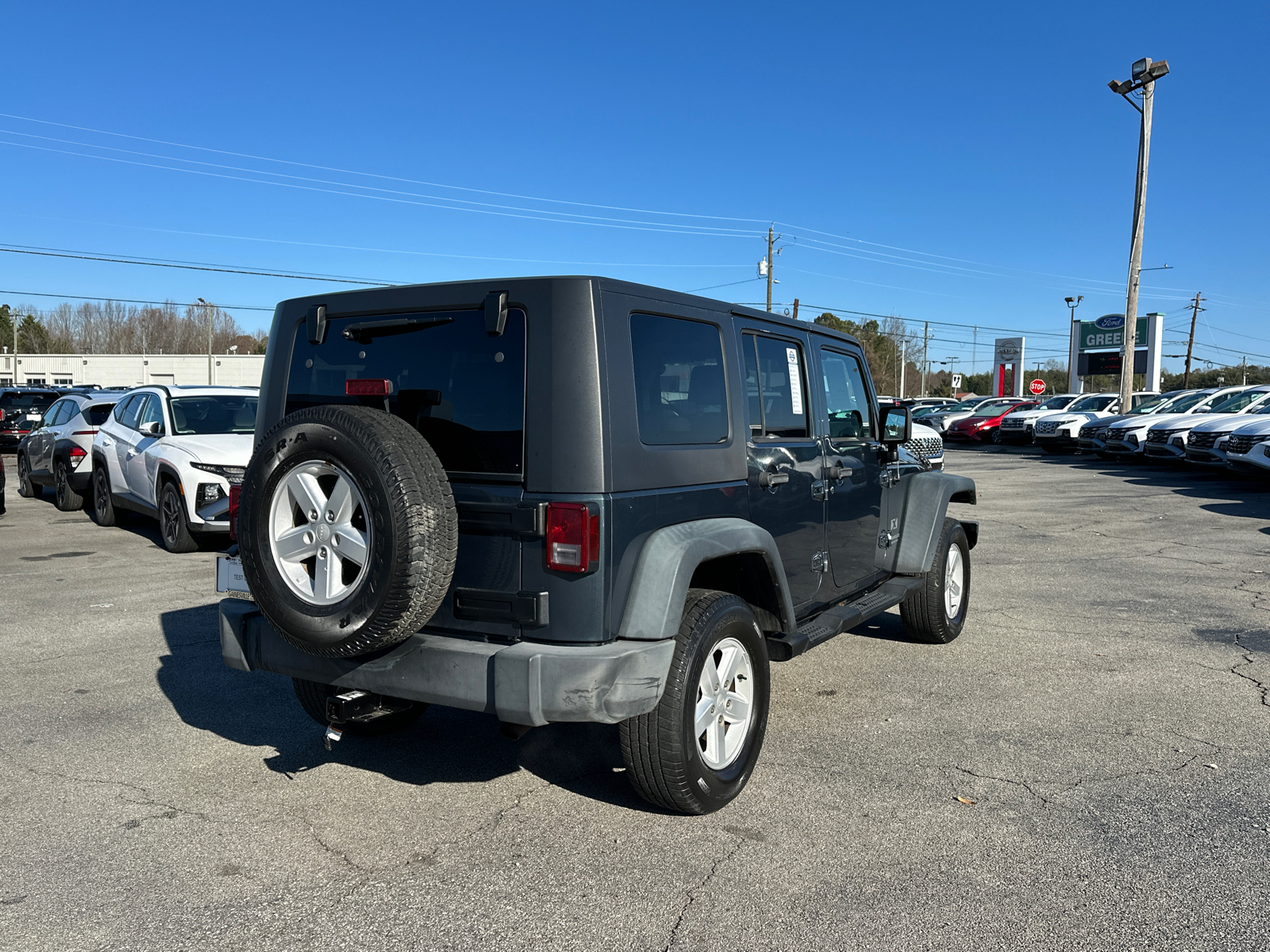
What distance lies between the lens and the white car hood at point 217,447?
9617 mm

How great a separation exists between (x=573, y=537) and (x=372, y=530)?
0.66m

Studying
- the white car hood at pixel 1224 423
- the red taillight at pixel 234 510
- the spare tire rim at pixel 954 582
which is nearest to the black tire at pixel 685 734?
the red taillight at pixel 234 510

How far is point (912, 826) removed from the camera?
3.66 metres

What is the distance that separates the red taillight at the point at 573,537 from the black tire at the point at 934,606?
130 inches

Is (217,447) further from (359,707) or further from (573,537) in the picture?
(573,537)

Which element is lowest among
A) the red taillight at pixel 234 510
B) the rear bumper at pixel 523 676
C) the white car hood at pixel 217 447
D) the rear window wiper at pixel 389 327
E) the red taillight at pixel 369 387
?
the rear bumper at pixel 523 676

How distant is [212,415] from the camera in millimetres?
10758

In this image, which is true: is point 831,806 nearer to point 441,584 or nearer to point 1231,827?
point 1231,827

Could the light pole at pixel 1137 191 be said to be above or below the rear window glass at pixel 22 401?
Result: above

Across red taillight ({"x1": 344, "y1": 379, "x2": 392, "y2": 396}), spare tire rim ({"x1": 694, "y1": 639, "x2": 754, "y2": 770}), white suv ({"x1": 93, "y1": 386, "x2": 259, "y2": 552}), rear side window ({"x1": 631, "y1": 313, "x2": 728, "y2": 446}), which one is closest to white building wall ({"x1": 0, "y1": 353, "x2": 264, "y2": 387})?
white suv ({"x1": 93, "y1": 386, "x2": 259, "y2": 552})

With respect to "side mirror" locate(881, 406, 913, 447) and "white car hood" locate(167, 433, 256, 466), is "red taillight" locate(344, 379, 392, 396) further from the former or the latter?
"white car hood" locate(167, 433, 256, 466)

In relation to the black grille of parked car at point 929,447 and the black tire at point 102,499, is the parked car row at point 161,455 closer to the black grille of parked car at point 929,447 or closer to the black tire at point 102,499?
the black tire at point 102,499

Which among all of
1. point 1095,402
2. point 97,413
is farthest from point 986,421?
point 97,413

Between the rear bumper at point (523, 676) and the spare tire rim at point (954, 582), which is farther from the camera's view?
the spare tire rim at point (954, 582)
